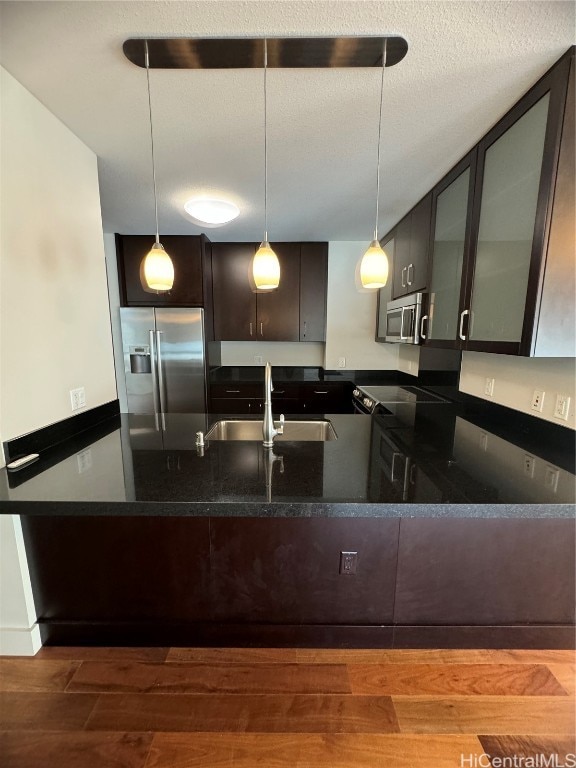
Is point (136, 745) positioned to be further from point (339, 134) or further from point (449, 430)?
point (339, 134)

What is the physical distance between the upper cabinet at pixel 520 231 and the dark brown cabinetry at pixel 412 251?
0.33m

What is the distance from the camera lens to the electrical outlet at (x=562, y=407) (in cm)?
140

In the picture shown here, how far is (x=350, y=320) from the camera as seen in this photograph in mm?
3559

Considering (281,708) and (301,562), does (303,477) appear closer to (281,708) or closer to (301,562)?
(301,562)

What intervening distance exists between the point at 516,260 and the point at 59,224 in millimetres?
2178

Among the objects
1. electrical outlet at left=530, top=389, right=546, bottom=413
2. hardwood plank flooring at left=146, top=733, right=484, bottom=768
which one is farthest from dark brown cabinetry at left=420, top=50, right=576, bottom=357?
hardwood plank flooring at left=146, top=733, right=484, bottom=768

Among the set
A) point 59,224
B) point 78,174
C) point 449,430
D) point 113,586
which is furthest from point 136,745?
point 78,174

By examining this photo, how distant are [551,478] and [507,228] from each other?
3.66 ft

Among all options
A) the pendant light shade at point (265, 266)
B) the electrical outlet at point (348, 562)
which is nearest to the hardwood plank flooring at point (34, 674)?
the electrical outlet at point (348, 562)

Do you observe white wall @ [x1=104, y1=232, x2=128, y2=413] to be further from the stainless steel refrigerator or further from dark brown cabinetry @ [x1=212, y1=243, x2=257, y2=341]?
dark brown cabinetry @ [x1=212, y1=243, x2=257, y2=341]

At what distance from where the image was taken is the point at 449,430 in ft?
5.66

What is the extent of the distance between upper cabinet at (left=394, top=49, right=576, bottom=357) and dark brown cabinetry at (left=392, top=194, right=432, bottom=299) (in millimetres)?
333

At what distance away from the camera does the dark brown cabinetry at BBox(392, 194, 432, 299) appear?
218cm

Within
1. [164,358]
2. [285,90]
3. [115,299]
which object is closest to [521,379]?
[285,90]
